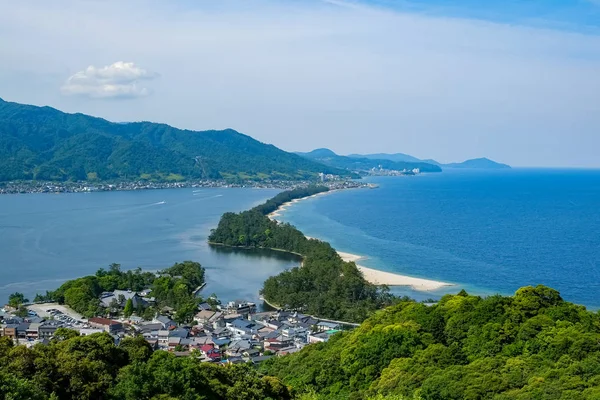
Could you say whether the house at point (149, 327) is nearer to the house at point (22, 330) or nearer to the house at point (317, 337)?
the house at point (22, 330)

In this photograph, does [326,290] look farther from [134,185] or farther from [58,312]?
[134,185]

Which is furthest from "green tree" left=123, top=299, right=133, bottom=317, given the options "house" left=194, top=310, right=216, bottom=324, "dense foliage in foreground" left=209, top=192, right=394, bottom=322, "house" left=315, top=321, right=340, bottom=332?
"house" left=315, top=321, right=340, bottom=332

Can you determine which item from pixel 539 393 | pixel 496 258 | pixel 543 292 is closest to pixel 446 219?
pixel 496 258

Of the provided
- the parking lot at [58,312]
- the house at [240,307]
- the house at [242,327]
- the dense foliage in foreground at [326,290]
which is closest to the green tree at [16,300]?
the parking lot at [58,312]

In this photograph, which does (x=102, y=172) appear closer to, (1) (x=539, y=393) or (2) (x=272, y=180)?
(2) (x=272, y=180)

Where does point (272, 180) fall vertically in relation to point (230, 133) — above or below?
below

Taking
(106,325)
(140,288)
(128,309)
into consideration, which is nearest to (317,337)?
(106,325)

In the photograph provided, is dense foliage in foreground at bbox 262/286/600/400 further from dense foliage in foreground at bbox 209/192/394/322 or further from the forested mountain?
the forested mountain
